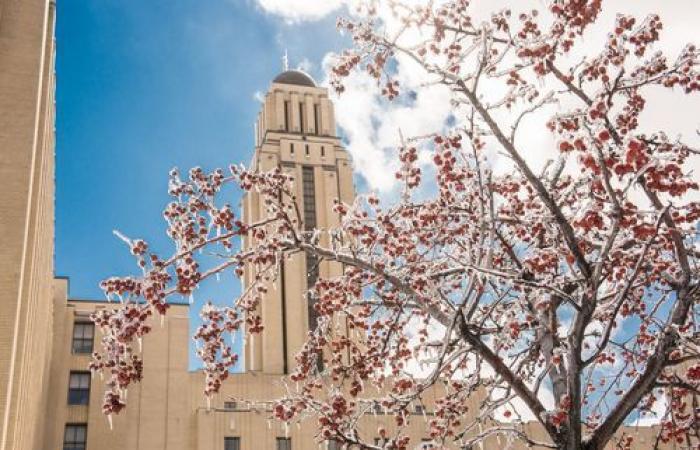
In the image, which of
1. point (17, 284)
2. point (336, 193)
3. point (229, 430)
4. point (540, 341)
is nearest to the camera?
point (540, 341)

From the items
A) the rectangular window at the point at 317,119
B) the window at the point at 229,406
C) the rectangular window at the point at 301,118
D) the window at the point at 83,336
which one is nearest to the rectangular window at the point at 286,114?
the rectangular window at the point at 301,118

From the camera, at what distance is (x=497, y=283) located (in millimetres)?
10008

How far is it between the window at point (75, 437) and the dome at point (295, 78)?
52145 millimetres

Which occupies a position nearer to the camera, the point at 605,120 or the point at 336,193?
the point at 605,120

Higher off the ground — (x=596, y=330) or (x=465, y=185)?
(x=465, y=185)

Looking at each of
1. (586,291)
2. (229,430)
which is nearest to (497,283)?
(586,291)

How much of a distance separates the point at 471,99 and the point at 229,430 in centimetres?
4446

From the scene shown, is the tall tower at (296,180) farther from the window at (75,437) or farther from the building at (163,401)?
the window at (75,437)

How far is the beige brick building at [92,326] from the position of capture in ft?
63.0

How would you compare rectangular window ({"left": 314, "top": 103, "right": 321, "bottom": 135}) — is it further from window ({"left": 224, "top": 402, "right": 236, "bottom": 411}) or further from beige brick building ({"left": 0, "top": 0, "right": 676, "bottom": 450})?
window ({"left": 224, "top": 402, "right": 236, "bottom": 411})

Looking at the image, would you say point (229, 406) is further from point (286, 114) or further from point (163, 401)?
point (286, 114)

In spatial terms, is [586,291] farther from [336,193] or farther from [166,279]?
[336,193]

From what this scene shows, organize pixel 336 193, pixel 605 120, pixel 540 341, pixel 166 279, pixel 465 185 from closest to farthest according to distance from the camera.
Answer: pixel 605 120 → pixel 166 279 → pixel 540 341 → pixel 465 185 → pixel 336 193

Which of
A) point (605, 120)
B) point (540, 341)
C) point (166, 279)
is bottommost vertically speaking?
point (540, 341)
